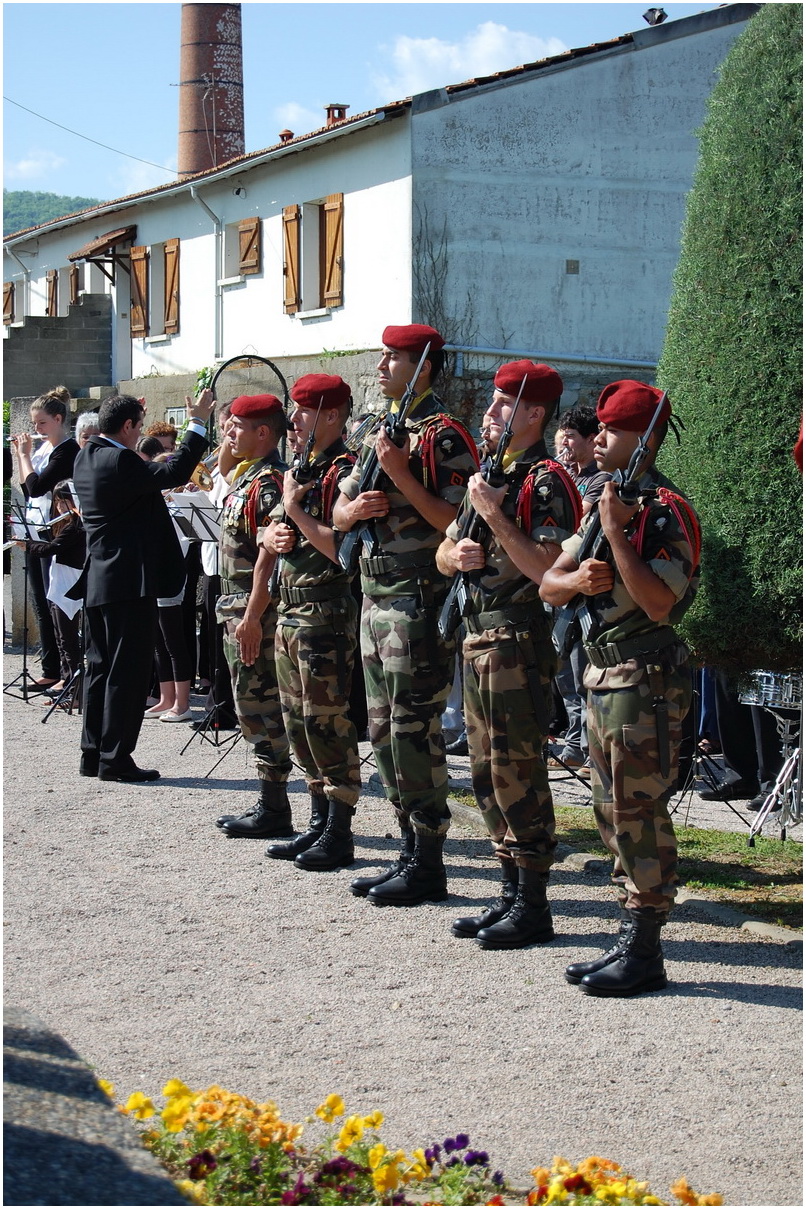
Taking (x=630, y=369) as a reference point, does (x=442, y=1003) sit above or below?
below

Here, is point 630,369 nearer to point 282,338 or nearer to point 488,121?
point 488,121

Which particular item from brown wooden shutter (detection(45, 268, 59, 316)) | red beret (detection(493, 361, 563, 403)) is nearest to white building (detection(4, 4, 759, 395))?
brown wooden shutter (detection(45, 268, 59, 316))

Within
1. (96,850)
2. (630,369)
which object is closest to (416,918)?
(96,850)

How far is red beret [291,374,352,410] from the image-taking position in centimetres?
680

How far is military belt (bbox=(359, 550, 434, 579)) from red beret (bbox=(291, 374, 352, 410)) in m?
0.93

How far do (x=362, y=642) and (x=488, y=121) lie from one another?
17101 mm

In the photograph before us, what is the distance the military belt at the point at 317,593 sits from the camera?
6852 millimetres

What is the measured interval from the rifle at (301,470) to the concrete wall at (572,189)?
1531 centimetres

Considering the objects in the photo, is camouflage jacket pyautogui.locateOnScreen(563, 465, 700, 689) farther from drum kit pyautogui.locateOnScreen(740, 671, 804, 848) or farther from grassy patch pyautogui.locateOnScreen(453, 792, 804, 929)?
drum kit pyautogui.locateOnScreen(740, 671, 804, 848)

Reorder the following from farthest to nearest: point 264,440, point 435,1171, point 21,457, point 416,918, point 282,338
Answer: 1. point 282,338
2. point 21,457
3. point 264,440
4. point 416,918
5. point 435,1171

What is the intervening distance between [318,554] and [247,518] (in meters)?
0.75

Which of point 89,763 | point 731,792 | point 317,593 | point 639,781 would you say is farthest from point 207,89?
point 639,781

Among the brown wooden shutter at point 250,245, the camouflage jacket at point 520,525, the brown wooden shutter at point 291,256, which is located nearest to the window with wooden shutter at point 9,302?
the brown wooden shutter at point 250,245

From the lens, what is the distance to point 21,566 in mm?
16422
